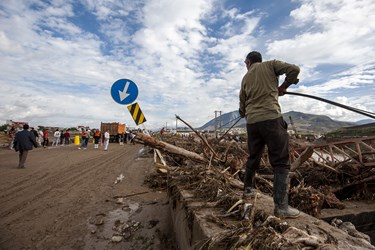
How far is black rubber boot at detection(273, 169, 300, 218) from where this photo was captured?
253 centimetres

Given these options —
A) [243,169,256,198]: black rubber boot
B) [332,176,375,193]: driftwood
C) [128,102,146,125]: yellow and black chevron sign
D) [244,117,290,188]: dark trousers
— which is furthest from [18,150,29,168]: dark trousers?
[332,176,375,193]: driftwood

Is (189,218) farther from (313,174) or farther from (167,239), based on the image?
(313,174)

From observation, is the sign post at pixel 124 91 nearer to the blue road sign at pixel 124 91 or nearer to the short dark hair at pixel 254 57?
the blue road sign at pixel 124 91

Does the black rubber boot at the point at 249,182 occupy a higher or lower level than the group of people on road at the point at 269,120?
lower

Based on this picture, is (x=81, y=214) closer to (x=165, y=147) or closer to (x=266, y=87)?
(x=165, y=147)

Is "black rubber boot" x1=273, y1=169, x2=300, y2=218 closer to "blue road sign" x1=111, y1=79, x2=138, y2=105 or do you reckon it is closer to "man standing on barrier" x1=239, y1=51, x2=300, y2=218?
"man standing on barrier" x1=239, y1=51, x2=300, y2=218

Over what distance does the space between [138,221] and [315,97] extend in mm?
3541

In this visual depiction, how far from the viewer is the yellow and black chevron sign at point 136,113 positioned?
278 inches

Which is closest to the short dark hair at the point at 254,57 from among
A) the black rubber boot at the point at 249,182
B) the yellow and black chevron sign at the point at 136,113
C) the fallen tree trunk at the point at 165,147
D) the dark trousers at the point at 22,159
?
the black rubber boot at the point at 249,182

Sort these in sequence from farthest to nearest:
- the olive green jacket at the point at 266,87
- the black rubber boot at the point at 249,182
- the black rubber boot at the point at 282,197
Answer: the black rubber boot at the point at 249,182 → the olive green jacket at the point at 266,87 → the black rubber boot at the point at 282,197

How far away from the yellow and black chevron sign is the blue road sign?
0.47 m

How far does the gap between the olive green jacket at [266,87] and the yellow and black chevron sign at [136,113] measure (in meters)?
4.57

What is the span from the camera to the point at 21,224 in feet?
13.1

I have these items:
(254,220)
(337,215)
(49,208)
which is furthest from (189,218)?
(49,208)
